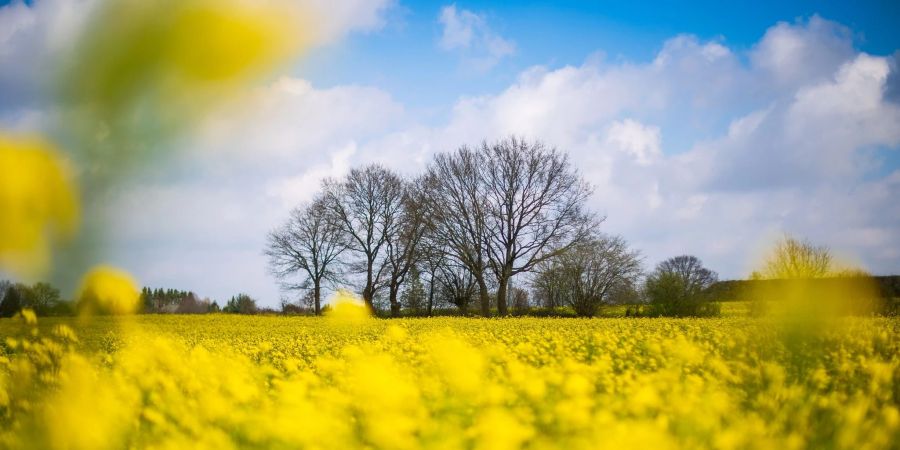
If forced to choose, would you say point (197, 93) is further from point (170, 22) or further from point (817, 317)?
point (817, 317)

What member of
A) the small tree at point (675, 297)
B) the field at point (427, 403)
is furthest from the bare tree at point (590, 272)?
the field at point (427, 403)

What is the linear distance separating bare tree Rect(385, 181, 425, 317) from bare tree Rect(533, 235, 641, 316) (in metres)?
9.04

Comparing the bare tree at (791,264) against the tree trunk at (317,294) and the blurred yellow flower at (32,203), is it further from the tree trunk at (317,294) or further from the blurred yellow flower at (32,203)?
the tree trunk at (317,294)

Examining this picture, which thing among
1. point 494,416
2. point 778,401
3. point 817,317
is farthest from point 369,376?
point 817,317

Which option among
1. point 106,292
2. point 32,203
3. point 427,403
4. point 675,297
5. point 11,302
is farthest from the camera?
point 675,297

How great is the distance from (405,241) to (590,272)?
13430mm

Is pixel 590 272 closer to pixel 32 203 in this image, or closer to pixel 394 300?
pixel 394 300

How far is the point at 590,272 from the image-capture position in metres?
31.2

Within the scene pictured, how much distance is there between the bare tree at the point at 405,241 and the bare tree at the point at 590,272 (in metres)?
9.04

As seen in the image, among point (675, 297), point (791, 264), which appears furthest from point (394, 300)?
point (791, 264)

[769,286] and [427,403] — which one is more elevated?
[769,286]

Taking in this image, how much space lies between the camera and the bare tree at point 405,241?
1387 inches

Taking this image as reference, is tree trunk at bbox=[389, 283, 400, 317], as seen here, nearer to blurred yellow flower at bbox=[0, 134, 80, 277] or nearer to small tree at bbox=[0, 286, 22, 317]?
small tree at bbox=[0, 286, 22, 317]

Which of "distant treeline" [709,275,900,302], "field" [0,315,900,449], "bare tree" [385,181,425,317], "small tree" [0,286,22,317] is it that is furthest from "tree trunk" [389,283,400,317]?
"small tree" [0,286,22,317]
